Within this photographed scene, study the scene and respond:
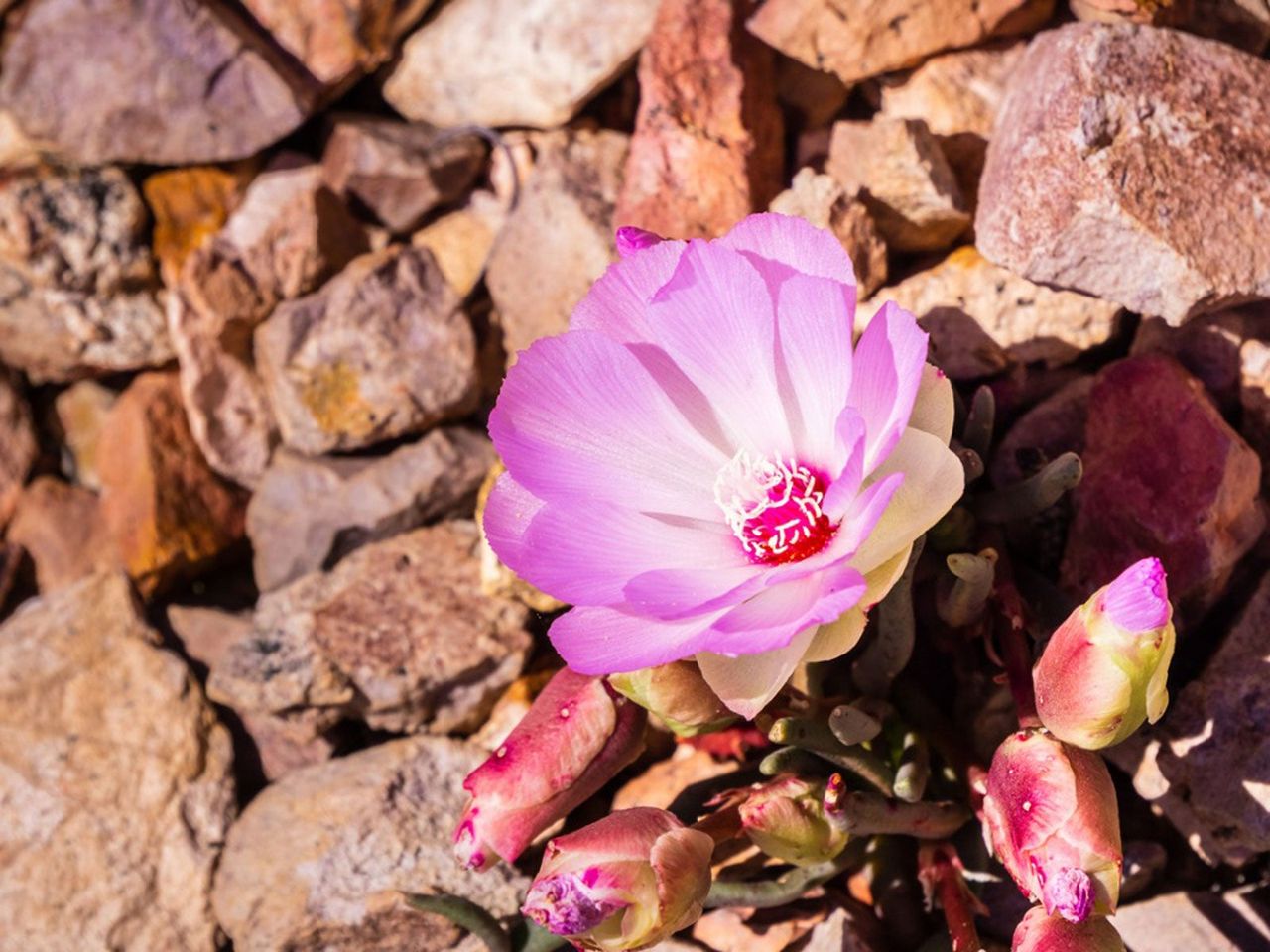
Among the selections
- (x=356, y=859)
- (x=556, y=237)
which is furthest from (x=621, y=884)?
(x=556, y=237)

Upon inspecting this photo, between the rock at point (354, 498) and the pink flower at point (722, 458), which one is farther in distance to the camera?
the rock at point (354, 498)

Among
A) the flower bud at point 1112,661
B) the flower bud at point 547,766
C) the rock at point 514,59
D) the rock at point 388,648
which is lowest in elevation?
the rock at point 388,648

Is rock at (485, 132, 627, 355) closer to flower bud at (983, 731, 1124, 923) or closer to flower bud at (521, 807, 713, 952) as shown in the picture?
flower bud at (521, 807, 713, 952)

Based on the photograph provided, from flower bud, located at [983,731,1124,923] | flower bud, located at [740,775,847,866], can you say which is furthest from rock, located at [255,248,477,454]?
flower bud, located at [983,731,1124,923]

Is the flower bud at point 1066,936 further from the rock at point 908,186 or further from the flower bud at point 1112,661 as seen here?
the rock at point 908,186

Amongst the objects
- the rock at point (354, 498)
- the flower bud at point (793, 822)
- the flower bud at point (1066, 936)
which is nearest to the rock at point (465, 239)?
the rock at point (354, 498)

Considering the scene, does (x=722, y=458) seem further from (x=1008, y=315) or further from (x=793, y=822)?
(x=1008, y=315)

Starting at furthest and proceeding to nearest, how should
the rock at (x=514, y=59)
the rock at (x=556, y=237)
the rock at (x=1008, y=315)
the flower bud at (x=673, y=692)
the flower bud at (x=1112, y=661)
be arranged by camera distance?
the rock at (x=514, y=59) < the rock at (x=556, y=237) < the rock at (x=1008, y=315) < the flower bud at (x=673, y=692) < the flower bud at (x=1112, y=661)

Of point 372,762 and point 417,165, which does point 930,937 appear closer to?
point 372,762
